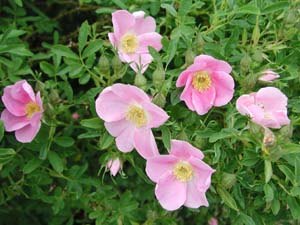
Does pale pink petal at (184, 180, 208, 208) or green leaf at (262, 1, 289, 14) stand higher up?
green leaf at (262, 1, 289, 14)

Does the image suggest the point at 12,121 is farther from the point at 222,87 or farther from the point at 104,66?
the point at 222,87

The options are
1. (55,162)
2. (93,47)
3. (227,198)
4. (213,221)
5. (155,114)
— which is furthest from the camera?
(213,221)

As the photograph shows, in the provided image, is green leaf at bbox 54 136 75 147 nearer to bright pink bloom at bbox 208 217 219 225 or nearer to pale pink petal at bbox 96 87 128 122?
pale pink petal at bbox 96 87 128 122

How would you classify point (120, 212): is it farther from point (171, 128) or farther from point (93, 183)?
point (171, 128)

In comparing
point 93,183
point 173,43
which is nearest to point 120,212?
point 93,183

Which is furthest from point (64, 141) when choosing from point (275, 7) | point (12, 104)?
point (275, 7)

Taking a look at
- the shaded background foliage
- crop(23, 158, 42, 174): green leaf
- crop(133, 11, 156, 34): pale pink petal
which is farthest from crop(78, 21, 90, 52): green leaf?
crop(23, 158, 42, 174): green leaf

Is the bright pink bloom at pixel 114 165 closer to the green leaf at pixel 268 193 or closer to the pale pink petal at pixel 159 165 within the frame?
the pale pink petal at pixel 159 165
